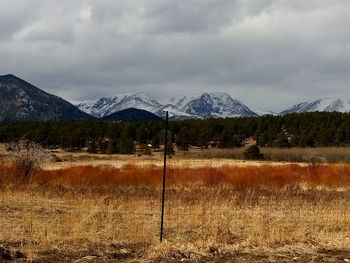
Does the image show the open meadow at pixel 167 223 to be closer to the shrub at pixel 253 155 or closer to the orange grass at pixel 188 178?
the orange grass at pixel 188 178

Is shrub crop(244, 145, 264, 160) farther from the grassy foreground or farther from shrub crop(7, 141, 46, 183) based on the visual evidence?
shrub crop(7, 141, 46, 183)

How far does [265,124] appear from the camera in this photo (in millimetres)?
106812

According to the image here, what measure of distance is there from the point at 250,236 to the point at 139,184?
13034 mm

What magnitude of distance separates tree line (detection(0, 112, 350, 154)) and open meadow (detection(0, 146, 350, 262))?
5848 cm

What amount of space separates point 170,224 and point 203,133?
87286mm

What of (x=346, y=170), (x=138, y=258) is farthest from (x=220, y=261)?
(x=346, y=170)

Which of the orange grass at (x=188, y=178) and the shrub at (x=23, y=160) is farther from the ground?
the shrub at (x=23, y=160)

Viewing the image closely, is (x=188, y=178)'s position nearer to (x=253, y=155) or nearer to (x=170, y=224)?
(x=170, y=224)

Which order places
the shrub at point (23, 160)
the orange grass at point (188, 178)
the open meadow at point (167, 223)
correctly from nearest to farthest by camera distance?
the open meadow at point (167, 223) → the shrub at point (23, 160) → the orange grass at point (188, 178)

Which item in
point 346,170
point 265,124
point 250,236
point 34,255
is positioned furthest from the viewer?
point 265,124

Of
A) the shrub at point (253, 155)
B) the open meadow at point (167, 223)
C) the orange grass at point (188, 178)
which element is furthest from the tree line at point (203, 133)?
the open meadow at point (167, 223)

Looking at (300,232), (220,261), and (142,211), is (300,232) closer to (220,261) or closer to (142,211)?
(220,261)

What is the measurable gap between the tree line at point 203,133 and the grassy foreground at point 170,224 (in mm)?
60676

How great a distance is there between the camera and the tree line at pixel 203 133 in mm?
88062
